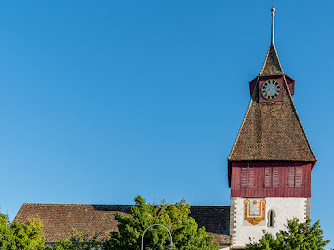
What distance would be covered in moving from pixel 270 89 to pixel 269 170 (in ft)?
25.9

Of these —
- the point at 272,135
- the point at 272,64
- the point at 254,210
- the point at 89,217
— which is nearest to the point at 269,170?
the point at 272,135

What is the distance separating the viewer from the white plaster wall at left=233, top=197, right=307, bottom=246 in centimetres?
4356

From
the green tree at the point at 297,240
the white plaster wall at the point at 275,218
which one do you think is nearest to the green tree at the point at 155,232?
the green tree at the point at 297,240

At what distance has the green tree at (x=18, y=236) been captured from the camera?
39.2 m

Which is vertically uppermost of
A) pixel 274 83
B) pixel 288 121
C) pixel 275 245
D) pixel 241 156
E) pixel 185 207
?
pixel 274 83

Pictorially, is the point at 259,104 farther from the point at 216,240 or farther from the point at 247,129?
the point at 216,240

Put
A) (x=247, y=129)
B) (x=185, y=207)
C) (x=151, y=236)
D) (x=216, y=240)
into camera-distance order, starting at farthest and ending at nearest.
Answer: (x=247, y=129)
(x=216, y=240)
(x=185, y=207)
(x=151, y=236)

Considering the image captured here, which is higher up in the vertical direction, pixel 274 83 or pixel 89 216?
pixel 274 83

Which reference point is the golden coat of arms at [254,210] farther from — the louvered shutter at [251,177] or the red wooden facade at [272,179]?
the louvered shutter at [251,177]

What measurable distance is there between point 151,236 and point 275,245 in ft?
27.8

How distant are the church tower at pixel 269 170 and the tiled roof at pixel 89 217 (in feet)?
7.49

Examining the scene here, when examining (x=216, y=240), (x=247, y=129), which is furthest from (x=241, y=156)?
(x=216, y=240)

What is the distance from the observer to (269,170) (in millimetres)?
45094

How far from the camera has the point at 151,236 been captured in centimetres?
3659
